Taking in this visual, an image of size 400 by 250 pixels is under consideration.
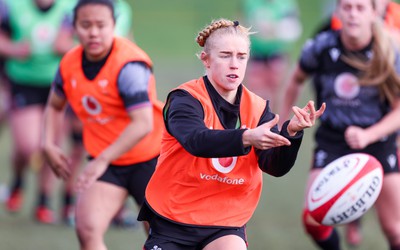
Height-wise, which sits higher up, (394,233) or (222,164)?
(222,164)

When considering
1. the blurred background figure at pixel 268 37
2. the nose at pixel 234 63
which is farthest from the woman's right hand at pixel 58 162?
the blurred background figure at pixel 268 37

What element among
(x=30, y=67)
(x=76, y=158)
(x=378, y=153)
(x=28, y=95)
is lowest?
(x=76, y=158)

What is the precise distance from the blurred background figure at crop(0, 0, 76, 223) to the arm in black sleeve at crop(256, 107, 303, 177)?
4121 mm

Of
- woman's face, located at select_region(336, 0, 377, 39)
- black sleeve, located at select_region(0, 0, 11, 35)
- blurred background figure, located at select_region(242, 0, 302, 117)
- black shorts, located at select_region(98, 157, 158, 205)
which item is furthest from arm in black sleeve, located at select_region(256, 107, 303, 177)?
blurred background figure, located at select_region(242, 0, 302, 117)

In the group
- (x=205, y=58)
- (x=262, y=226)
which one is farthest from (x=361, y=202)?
(x=262, y=226)

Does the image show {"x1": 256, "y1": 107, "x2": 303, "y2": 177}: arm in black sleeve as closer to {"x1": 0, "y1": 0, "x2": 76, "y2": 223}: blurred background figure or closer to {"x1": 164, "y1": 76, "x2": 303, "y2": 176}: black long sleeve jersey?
{"x1": 164, "y1": 76, "x2": 303, "y2": 176}: black long sleeve jersey

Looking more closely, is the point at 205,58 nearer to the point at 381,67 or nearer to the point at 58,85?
the point at 58,85

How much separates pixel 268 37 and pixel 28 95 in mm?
5776

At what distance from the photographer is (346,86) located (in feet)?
21.4

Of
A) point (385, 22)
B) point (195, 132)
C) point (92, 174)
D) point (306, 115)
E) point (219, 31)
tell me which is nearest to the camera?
point (306, 115)

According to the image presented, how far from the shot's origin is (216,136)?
4492mm

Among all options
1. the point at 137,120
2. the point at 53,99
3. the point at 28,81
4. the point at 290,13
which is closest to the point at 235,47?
the point at 137,120

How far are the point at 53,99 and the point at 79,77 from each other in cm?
28

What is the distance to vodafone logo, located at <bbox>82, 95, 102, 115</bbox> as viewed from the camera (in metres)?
6.07
